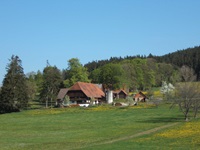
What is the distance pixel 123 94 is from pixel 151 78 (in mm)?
18282

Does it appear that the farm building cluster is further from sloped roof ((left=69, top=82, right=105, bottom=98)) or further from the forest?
the forest

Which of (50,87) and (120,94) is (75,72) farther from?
(120,94)

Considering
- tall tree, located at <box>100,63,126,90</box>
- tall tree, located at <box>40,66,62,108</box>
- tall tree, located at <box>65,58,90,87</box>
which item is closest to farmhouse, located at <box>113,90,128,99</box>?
tall tree, located at <box>100,63,126,90</box>

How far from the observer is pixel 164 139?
30844 millimetres

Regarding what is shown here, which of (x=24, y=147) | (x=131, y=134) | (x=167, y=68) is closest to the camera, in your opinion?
(x=24, y=147)

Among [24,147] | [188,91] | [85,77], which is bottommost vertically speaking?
[24,147]

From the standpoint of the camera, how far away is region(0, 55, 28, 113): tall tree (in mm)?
87750

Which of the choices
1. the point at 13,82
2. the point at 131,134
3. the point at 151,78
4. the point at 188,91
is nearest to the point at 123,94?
the point at 151,78

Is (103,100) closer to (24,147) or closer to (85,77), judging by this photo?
(85,77)

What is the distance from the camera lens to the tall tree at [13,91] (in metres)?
87.8

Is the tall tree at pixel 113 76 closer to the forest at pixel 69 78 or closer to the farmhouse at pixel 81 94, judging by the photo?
the forest at pixel 69 78

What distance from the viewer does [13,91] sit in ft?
290

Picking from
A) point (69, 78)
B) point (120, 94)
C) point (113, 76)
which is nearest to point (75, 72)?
point (69, 78)

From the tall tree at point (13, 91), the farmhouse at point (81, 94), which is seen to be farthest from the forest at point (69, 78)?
the farmhouse at point (81, 94)
